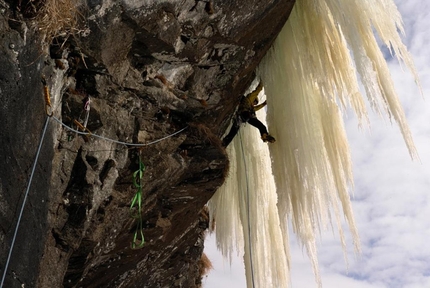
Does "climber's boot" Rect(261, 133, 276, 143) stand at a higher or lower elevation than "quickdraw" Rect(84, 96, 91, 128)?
lower

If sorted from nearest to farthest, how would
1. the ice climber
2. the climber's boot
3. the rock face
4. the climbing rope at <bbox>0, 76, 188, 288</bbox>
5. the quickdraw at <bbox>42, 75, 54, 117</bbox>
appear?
the climbing rope at <bbox>0, 76, 188, 288</bbox> < the rock face < the quickdraw at <bbox>42, 75, 54, 117</bbox> < the climber's boot < the ice climber

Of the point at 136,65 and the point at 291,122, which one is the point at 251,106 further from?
the point at 136,65

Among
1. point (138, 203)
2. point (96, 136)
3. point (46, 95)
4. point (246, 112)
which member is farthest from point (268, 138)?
point (46, 95)

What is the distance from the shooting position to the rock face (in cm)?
367

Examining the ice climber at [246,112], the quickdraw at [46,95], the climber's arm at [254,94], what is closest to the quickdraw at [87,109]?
the quickdraw at [46,95]

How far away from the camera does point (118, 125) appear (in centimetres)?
488

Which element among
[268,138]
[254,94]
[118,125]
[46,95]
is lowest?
[268,138]

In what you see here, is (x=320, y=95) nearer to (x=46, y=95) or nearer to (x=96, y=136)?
(x=96, y=136)

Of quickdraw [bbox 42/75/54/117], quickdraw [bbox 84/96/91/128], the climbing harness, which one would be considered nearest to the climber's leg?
the climbing harness

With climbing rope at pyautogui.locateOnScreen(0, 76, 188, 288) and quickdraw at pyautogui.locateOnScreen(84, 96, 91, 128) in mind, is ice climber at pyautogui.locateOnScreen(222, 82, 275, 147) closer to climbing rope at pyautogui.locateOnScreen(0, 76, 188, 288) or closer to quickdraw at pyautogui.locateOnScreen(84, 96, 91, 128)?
climbing rope at pyautogui.locateOnScreen(0, 76, 188, 288)

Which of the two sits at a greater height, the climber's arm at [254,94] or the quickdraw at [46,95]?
the quickdraw at [46,95]

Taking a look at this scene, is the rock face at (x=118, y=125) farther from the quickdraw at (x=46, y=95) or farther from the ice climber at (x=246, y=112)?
the ice climber at (x=246, y=112)

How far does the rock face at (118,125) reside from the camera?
12.0 ft

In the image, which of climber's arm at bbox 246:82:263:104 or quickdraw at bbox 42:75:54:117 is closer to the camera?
quickdraw at bbox 42:75:54:117
